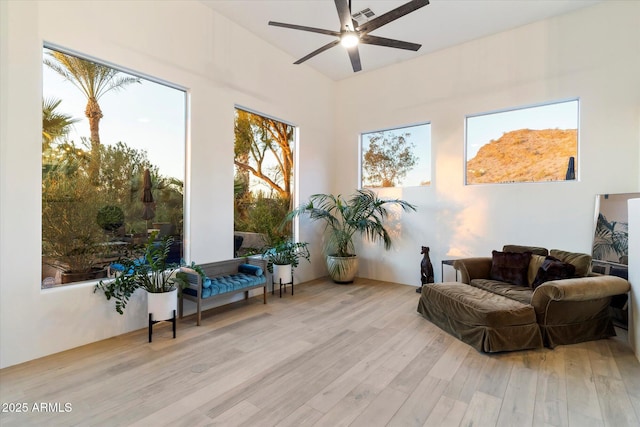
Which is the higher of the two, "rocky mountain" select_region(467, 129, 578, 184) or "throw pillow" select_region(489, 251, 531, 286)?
"rocky mountain" select_region(467, 129, 578, 184)

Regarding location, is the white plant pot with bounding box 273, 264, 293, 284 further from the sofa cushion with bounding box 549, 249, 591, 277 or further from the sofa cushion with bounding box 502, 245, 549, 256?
the sofa cushion with bounding box 549, 249, 591, 277

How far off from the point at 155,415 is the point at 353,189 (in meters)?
4.84

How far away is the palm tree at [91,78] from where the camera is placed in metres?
2.93

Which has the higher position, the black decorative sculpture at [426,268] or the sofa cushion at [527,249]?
the sofa cushion at [527,249]

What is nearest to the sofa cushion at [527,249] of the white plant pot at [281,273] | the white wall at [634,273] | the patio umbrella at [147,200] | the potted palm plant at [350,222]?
the white wall at [634,273]

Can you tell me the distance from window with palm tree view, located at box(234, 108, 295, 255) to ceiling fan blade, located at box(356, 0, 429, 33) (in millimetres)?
2446

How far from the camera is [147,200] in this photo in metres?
3.55

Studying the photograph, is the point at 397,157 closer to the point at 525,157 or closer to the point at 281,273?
the point at 525,157

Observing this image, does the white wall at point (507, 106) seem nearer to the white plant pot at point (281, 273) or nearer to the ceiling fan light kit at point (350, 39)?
the white plant pot at point (281, 273)

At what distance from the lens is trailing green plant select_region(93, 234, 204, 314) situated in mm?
3070

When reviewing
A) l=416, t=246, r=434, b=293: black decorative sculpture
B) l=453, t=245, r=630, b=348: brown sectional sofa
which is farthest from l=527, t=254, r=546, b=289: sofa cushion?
l=416, t=246, r=434, b=293: black decorative sculpture

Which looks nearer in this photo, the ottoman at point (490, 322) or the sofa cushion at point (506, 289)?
the ottoman at point (490, 322)

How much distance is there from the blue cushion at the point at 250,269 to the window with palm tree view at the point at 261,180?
0.28 m

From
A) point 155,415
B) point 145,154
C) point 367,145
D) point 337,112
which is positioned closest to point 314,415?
point 155,415
